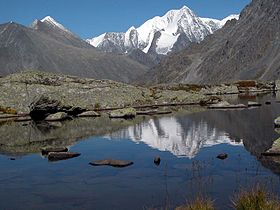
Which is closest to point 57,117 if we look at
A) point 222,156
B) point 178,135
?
point 178,135

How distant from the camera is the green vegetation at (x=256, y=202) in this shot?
1786 centimetres

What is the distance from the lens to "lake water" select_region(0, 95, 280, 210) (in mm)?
25238

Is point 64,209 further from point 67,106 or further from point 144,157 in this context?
point 67,106

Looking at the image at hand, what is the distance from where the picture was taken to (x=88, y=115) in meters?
79.0

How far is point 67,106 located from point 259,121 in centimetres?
3650

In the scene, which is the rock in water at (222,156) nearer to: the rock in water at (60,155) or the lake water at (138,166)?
the lake water at (138,166)

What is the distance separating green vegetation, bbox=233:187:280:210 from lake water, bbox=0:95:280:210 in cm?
199

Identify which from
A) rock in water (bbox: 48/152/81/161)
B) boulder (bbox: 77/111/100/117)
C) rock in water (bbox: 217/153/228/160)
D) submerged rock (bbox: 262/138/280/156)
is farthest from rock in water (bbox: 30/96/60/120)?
submerged rock (bbox: 262/138/280/156)

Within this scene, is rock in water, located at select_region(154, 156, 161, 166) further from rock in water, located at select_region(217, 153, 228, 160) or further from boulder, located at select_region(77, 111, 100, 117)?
boulder, located at select_region(77, 111, 100, 117)

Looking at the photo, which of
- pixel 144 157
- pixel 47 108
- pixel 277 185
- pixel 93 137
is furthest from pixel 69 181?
pixel 47 108

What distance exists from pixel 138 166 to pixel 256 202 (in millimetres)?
16545

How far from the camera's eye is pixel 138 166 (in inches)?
1341

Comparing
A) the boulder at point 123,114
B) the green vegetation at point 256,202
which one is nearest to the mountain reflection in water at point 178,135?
the boulder at point 123,114

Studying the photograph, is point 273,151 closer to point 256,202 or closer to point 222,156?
point 222,156
